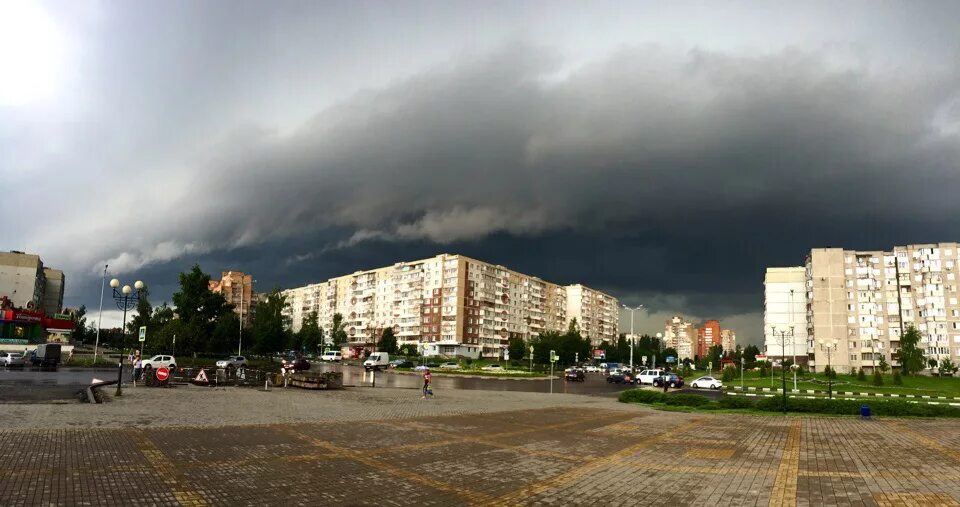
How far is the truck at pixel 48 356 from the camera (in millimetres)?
52469

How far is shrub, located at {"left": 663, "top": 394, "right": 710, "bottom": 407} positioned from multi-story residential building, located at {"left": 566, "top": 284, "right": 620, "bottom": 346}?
13643cm

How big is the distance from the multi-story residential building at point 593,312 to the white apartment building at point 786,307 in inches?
2165

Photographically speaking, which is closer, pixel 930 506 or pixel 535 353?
pixel 930 506

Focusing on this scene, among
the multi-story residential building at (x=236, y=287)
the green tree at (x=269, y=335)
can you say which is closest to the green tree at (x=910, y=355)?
the green tree at (x=269, y=335)

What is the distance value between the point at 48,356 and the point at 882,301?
126 metres

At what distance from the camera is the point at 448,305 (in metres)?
130

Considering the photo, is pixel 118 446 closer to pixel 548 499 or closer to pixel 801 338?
pixel 548 499

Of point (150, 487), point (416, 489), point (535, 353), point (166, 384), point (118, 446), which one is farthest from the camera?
point (535, 353)

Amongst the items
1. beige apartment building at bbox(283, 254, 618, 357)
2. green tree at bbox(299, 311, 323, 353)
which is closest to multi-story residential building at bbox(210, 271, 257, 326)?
beige apartment building at bbox(283, 254, 618, 357)

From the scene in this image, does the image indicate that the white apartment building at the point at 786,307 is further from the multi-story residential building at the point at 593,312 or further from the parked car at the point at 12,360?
the parked car at the point at 12,360

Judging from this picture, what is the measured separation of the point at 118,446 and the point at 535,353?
89.6m

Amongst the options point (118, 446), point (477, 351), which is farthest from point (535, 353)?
point (118, 446)

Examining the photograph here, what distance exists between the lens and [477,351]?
133125mm

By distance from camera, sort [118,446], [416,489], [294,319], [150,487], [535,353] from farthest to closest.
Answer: [294,319]
[535,353]
[118,446]
[416,489]
[150,487]
